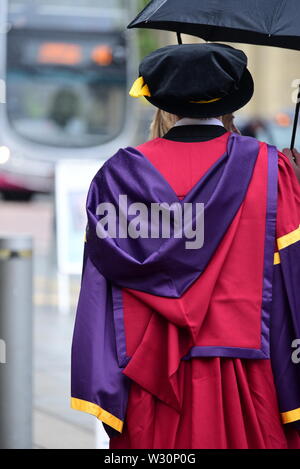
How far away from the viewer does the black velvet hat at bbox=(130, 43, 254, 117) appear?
9.12ft

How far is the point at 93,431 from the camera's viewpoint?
16.9 ft

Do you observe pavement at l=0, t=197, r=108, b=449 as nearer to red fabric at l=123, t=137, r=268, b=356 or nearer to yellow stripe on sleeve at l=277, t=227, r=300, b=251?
red fabric at l=123, t=137, r=268, b=356

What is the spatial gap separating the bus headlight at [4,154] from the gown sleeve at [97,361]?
14.6 meters

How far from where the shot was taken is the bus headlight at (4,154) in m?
17.3

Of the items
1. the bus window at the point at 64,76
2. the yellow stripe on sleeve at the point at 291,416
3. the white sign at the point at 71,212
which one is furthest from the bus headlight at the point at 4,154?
the yellow stripe on sleeve at the point at 291,416

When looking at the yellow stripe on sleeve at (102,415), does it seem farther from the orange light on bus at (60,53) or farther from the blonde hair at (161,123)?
the orange light on bus at (60,53)

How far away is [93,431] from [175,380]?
2.48m

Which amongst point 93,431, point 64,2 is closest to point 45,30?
point 64,2

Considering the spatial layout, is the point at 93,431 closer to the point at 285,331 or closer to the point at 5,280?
the point at 5,280

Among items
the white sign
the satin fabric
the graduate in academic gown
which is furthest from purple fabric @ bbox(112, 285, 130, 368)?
the white sign

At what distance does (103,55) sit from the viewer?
15734 millimetres

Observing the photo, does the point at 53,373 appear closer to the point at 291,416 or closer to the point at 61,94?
the point at 291,416

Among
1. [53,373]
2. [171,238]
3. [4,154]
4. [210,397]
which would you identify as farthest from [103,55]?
[210,397]
